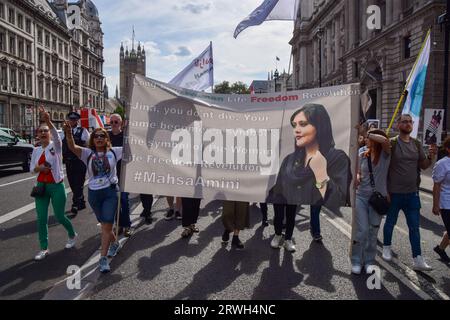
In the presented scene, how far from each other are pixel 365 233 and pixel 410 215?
0.77 meters

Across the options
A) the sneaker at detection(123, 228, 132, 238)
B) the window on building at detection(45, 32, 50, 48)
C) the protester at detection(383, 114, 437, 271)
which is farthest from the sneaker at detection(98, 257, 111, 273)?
the window on building at detection(45, 32, 50, 48)

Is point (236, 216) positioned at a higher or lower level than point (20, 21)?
lower

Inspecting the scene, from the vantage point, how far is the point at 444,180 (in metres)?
4.89

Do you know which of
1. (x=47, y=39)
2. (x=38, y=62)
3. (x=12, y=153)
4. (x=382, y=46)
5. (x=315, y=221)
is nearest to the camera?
(x=315, y=221)

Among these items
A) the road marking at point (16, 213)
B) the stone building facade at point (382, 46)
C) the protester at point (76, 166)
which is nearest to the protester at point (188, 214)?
the protester at point (76, 166)

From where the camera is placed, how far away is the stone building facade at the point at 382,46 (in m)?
28.4

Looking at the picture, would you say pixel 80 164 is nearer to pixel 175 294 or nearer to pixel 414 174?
pixel 175 294

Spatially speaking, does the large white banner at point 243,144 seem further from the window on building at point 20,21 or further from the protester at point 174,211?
the window on building at point 20,21

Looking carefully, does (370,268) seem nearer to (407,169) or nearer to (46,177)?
(407,169)

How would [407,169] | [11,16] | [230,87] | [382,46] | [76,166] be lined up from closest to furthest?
[407,169] < [76,166] < [382,46] < [11,16] < [230,87]

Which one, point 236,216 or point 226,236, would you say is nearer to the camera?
point 236,216

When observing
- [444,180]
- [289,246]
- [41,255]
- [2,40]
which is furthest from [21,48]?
[444,180]

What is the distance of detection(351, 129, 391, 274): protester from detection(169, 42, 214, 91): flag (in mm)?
7069
